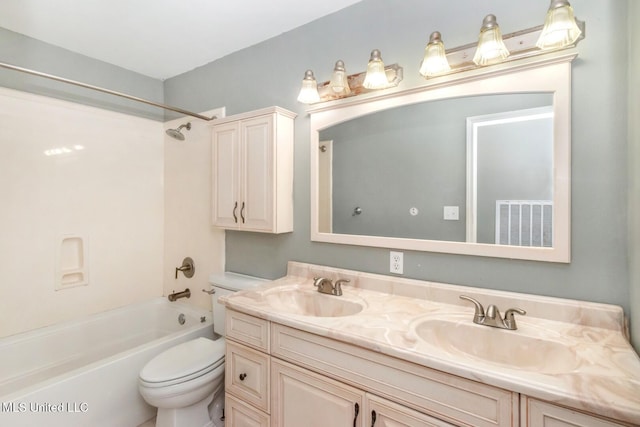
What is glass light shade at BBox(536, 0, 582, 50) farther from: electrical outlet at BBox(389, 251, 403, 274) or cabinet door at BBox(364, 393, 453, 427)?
cabinet door at BBox(364, 393, 453, 427)

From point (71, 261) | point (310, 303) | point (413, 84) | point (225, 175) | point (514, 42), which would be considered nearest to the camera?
point (514, 42)

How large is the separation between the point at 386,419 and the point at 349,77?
158 centimetres

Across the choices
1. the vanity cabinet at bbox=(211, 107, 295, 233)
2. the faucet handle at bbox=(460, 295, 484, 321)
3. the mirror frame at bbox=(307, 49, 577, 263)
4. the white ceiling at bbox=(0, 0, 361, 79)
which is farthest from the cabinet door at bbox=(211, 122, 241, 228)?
the faucet handle at bbox=(460, 295, 484, 321)

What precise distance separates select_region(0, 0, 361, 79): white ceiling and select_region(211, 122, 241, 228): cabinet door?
0.62 m

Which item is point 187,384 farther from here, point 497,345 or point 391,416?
point 497,345

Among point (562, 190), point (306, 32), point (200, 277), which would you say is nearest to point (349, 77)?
point (306, 32)

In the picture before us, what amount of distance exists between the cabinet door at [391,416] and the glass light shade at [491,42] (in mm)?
1365

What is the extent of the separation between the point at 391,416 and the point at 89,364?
1.91m

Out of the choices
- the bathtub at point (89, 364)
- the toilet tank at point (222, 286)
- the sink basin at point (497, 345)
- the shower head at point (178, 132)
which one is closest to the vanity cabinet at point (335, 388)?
the sink basin at point (497, 345)

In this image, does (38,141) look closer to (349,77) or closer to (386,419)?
(349,77)

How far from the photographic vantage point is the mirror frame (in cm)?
117

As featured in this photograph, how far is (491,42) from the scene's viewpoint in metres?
1.19

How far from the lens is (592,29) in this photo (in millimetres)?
1131

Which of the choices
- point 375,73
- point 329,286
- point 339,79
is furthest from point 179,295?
point 375,73
